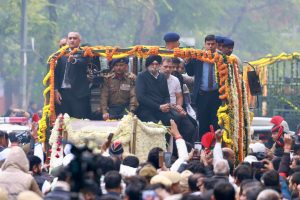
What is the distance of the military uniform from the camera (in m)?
20.1

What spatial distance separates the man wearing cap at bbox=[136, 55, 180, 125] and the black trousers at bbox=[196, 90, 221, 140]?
1.68 feet

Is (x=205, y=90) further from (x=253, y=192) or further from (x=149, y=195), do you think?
(x=149, y=195)

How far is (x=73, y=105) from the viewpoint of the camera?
20359 mm

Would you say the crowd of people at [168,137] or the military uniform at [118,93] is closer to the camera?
the crowd of people at [168,137]

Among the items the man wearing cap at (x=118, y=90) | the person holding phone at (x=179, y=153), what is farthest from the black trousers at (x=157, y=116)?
the person holding phone at (x=179, y=153)

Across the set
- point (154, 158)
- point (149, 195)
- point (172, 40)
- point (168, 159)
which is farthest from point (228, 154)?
point (149, 195)

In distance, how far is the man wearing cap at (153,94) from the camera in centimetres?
1967

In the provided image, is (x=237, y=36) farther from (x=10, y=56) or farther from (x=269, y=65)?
(x=269, y=65)

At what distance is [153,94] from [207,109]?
0.85 metres

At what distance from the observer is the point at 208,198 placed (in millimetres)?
12883

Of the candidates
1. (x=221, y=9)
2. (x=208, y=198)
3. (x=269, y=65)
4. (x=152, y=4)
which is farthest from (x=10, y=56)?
(x=208, y=198)

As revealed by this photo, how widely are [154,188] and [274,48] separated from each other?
38296 millimetres

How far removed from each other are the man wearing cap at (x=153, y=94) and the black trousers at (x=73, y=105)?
39.8 inches

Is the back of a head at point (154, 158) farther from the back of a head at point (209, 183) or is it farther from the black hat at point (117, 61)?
the black hat at point (117, 61)
